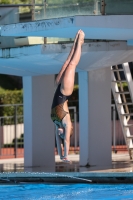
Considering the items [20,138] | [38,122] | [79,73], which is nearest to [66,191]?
[79,73]

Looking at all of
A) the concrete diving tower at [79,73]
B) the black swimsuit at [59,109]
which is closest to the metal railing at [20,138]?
the concrete diving tower at [79,73]

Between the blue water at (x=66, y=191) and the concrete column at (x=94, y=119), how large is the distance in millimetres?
2858

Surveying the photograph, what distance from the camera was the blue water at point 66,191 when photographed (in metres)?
12.0

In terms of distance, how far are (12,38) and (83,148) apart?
3420 mm

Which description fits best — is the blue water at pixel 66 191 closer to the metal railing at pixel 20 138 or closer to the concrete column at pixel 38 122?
the concrete column at pixel 38 122

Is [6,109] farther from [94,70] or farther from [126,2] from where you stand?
[126,2]

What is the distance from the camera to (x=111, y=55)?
1477 centimetres

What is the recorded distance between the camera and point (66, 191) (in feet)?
41.8

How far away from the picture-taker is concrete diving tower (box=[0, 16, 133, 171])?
12.6 metres

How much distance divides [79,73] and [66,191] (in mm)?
4457

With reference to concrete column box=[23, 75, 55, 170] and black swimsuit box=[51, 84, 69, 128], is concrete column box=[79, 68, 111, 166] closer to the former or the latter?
concrete column box=[23, 75, 55, 170]

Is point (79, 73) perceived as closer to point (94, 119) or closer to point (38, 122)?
point (94, 119)

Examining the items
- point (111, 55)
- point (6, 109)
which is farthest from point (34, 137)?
point (6, 109)

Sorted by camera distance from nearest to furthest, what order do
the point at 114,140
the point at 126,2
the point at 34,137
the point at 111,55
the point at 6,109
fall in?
the point at 126,2
the point at 111,55
the point at 34,137
the point at 114,140
the point at 6,109
